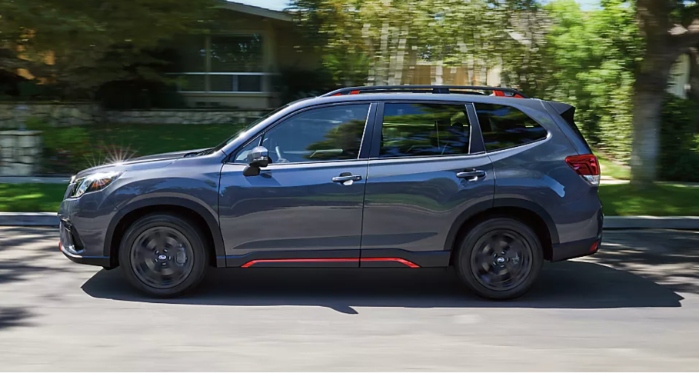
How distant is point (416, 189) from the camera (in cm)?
605

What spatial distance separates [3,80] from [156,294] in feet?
61.0

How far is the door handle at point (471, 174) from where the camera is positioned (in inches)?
240

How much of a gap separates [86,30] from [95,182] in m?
8.84

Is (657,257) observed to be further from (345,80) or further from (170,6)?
(345,80)

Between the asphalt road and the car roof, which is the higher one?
the car roof


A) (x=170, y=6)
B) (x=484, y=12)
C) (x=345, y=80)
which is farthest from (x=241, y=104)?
(x=484, y=12)

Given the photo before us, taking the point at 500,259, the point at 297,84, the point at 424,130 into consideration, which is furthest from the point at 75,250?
the point at 297,84

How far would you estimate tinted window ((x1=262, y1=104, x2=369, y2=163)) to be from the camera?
20.3 ft

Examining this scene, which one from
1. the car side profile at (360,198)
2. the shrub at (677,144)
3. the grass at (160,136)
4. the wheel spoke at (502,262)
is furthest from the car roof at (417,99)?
the grass at (160,136)

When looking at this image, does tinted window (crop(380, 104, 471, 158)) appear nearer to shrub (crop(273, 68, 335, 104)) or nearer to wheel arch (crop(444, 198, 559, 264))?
wheel arch (crop(444, 198, 559, 264))

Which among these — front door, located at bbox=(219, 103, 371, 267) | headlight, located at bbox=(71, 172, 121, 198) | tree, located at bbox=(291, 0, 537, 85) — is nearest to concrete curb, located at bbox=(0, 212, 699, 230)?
headlight, located at bbox=(71, 172, 121, 198)

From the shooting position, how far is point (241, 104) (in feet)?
78.7

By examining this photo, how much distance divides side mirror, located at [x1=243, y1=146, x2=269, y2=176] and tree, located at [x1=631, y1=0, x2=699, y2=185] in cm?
701

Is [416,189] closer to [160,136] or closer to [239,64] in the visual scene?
[160,136]
